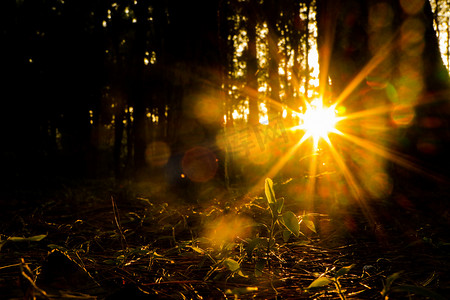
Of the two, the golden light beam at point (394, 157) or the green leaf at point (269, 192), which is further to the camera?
the golden light beam at point (394, 157)

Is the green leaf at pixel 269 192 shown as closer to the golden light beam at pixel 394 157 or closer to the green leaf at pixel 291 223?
the green leaf at pixel 291 223

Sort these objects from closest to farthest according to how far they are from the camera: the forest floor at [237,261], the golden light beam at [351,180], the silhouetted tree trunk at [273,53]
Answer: the forest floor at [237,261] → the golden light beam at [351,180] → the silhouetted tree trunk at [273,53]

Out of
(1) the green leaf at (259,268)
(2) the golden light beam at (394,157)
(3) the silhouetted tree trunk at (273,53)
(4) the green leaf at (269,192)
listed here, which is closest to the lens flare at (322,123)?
(2) the golden light beam at (394,157)

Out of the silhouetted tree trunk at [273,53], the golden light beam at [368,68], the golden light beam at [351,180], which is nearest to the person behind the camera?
the golden light beam at [351,180]

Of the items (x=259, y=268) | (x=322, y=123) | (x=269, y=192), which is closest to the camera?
(x=259, y=268)

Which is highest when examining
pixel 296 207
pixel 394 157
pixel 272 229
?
pixel 394 157

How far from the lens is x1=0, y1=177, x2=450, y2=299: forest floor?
86 centimetres

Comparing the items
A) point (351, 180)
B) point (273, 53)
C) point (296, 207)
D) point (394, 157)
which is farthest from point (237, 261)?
→ point (273, 53)

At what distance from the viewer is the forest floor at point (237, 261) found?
2.82ft

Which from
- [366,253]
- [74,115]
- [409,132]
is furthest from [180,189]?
[74,115]

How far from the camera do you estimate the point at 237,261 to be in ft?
3.92

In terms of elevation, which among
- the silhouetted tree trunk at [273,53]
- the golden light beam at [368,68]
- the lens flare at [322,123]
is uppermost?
the silhouetted tree trunk at [273,53]

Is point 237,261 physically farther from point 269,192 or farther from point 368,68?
point 368,68

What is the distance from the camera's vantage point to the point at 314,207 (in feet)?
7.73
